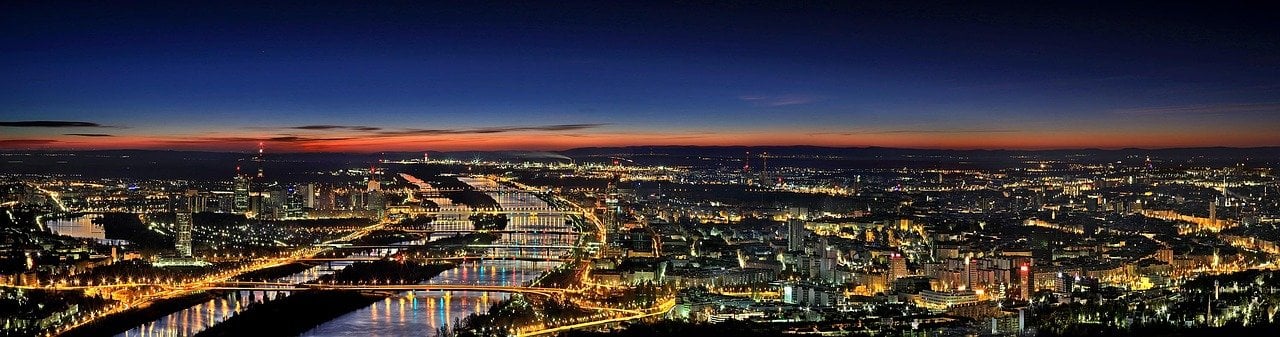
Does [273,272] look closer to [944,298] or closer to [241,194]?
A: [944,298]

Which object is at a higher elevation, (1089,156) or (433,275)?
(1089,156)

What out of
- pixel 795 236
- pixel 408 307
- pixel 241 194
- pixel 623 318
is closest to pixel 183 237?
pixel 408 307

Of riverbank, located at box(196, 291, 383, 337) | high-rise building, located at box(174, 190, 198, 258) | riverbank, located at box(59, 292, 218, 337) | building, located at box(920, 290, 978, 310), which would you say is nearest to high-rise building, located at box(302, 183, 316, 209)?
high-rise building, located at box(174, 190, 198, 258)

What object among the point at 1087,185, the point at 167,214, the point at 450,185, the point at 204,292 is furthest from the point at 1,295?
the point at 450,185

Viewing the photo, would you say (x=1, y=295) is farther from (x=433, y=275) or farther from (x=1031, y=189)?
(x=1031, y=189)

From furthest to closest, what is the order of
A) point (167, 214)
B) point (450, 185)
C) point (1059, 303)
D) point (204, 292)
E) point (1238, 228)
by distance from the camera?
point (450, 185) < point (167, 214) < point (1238, 228) < point (204, 292) < point (1059, 303)

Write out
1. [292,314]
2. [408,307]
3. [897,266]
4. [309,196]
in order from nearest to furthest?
[292,314], [408,307], [897,266], [309,196]
